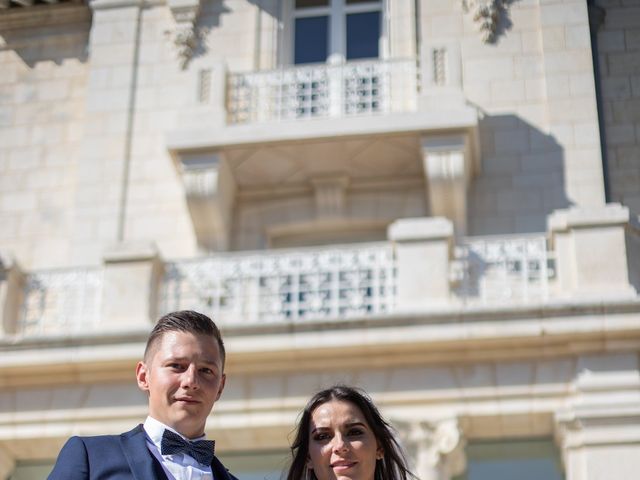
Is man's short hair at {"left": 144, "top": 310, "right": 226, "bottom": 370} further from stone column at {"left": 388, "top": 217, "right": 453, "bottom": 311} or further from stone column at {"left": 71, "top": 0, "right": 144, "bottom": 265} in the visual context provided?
stone column at {"left": 71, "top": 0, "right": 144, "bottom": 265}

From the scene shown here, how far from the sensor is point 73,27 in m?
16.7

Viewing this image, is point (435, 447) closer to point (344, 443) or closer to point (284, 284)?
point (284, 284)

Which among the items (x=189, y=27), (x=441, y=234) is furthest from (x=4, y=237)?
(x=441, y=234)

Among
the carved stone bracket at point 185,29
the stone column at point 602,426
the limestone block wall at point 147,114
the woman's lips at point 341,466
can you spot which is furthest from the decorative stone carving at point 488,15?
the woman's lips at point 341,466

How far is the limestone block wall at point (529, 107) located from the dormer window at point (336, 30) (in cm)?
69

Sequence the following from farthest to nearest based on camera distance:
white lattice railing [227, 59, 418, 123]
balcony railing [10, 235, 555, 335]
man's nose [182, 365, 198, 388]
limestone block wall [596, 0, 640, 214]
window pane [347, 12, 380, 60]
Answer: window pane [347, 12, 380, 60]
white lattice railing [227, 59, 418, 123]
limestone block wall [596, 0, 640, 214]
balcony railing [10, 235, 555, 335]
man's nose [182, 365, 198, 388]

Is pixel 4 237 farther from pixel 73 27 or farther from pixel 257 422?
pixel 257 422

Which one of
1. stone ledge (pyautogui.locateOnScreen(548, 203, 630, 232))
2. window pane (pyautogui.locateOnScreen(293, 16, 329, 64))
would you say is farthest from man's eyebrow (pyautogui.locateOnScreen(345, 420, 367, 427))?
window pane (pyautogui.locateOnScreen(293, 16, 329, 64))

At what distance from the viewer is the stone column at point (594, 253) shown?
38.2ft

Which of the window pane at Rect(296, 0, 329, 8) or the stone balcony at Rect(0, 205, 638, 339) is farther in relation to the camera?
the window pane at Rect(296, 0, 329, 8)

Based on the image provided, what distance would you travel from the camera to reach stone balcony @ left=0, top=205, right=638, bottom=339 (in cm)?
1177

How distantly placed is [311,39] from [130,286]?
4726 millimetres

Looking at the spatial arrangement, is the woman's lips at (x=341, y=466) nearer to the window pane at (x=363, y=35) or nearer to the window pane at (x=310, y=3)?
the window pane at (x=363, y=35)

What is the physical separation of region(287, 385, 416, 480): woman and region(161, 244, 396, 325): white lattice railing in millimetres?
6675
